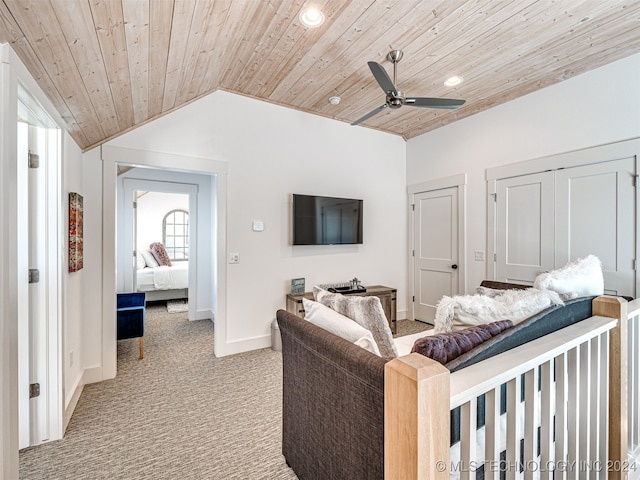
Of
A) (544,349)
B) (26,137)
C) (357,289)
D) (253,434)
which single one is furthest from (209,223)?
(544,349)

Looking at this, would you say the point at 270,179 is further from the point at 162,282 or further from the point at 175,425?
the point at 162,282

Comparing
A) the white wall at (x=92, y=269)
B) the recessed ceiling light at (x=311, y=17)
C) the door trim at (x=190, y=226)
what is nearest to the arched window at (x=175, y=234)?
the door trim at (x=190, y=226)

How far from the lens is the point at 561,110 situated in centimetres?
299

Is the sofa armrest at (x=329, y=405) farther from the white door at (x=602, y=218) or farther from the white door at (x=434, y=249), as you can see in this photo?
the white door at (x=434, y=249)

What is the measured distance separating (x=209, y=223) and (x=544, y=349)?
4.43 metres

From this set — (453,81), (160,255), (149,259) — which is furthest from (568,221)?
(149,259)

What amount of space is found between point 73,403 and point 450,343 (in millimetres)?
2780

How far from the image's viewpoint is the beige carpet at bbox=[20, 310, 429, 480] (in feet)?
5.45

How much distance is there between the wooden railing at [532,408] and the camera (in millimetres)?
695

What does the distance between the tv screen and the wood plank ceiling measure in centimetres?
127

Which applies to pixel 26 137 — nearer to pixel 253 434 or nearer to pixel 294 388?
pixel 294 388

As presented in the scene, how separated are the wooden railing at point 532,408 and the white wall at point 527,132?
6.65 feet

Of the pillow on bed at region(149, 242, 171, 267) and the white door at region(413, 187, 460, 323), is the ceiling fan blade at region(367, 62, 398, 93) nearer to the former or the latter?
the white door at region(413, 187, 460, 323)

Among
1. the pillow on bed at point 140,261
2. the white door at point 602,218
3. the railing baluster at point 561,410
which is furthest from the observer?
the pillow on bed at point 140,261
